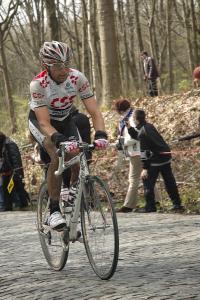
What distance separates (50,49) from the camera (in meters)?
5.84

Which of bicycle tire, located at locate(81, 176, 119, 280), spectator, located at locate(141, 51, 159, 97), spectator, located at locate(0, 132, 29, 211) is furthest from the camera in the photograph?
spectator, located at locate(141, 51, 159, 97)

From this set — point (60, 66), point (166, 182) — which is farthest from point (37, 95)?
point (166, 182)

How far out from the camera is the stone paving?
4.99 metres

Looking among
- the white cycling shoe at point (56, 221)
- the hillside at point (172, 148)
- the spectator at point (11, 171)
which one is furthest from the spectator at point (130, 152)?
the white cycling shoe at point (56, 221)

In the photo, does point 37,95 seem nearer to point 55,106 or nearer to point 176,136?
point 55,106

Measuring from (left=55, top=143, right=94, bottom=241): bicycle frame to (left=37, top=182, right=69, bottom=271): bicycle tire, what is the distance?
330 millimetres

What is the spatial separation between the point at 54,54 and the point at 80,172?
1143 mm

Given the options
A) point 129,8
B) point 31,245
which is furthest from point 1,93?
point 31,245

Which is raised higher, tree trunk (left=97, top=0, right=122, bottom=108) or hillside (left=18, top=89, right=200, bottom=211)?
tree trunk (left=97, top=0, right=122, bottom=108)

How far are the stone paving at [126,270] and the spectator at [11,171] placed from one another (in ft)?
15.3

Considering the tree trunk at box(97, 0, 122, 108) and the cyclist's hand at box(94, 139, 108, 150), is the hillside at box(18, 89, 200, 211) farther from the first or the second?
the cyclist's hand at box(94, 139, 108, 150)

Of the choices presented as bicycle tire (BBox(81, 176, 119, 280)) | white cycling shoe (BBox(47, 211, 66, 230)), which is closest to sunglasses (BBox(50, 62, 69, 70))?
bicycle tire (BBox(81, 176, 119, 280))

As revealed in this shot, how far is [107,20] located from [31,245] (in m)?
12.5

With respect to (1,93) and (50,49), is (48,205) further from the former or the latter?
(1,93)
